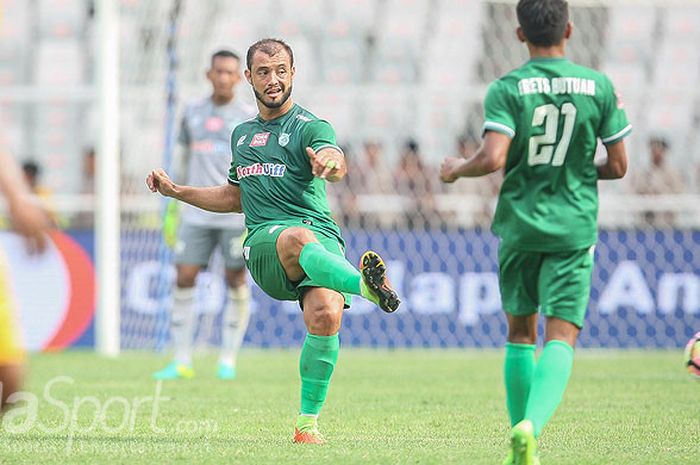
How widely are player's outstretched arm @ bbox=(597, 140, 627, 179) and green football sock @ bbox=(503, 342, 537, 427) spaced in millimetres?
785

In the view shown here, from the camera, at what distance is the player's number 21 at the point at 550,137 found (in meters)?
5.39

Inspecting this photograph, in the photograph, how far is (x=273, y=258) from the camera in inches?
245

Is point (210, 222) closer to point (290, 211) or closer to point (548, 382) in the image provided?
point (290, 211)

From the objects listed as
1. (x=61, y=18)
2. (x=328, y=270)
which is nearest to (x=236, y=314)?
(x=328, y=270)

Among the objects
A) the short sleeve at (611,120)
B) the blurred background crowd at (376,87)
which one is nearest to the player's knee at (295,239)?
the short sleeve at (611,120)

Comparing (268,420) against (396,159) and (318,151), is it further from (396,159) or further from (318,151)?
(396,159)

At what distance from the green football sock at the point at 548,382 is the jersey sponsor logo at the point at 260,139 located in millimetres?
1817

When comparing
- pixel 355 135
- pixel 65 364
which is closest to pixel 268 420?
pixel 65 364

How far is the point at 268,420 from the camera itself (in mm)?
7191

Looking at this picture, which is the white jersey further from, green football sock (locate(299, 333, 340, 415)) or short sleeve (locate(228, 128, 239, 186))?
green football sock (locate(299, 333, 340, 415))

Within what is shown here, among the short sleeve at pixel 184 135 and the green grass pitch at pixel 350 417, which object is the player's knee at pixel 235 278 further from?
the short sleeve at pixel 184 135

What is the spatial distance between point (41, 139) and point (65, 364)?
6.40 meters

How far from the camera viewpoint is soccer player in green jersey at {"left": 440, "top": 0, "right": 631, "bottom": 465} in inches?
210

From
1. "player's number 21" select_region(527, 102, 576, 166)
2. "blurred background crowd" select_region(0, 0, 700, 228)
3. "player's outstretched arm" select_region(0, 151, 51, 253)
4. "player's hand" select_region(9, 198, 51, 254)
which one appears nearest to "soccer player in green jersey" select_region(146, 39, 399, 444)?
"player's number 21" select_region(527, 102, 576, 166)
